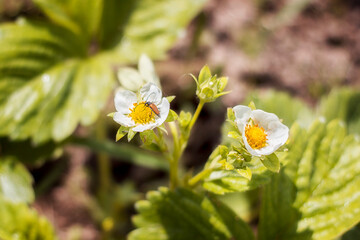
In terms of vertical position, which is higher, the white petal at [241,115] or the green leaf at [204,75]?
the green leaf at [204,75]

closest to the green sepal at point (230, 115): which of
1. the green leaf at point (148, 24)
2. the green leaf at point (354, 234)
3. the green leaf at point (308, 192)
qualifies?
the green leaf at point (308, 192)

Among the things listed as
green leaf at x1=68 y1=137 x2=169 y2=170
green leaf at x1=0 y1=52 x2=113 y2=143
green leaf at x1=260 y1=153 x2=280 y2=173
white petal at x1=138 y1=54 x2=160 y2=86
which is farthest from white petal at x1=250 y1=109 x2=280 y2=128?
green leaf at x1=68 y1=137 x2=169 y2=170

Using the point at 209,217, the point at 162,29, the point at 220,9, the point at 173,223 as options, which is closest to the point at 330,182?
the point at 209,217

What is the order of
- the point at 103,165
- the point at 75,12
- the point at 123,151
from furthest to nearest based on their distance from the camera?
the point at 103,165 → the point at 123,151 → the point at 75,12

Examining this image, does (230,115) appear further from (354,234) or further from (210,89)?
(354,234)

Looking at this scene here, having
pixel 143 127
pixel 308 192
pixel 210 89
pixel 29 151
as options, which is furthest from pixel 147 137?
pixel 29 151

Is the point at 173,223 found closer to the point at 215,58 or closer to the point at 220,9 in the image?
the point at 215,58

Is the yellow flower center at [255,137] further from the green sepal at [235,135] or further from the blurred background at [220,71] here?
the blurred background at [220,71]
